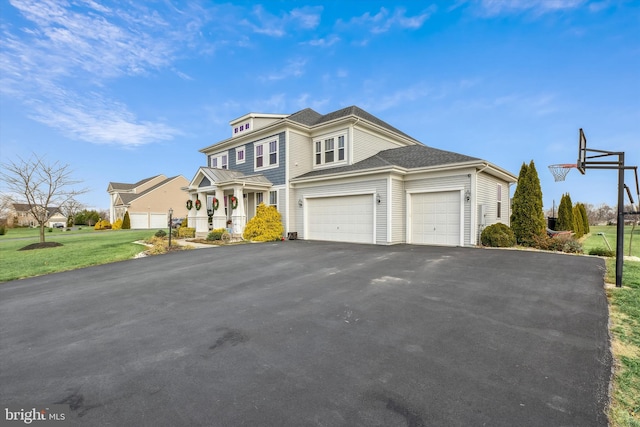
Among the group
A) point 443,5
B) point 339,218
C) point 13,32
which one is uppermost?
point 443,5

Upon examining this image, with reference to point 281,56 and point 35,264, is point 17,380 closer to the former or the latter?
point 35,264

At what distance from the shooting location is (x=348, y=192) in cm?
1388

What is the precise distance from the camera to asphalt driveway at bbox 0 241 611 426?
7.50 feet

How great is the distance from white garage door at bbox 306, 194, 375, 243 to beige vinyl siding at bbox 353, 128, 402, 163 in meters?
2.89

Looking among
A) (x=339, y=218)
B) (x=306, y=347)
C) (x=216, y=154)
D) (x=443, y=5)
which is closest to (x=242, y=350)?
(x=306, y=347)

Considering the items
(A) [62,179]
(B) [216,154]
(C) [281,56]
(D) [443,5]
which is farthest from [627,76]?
(A) [62,179]

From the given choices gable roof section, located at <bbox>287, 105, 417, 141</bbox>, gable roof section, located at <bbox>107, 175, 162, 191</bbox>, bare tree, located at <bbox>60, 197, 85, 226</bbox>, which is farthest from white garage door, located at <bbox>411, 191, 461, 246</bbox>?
gable roof section, located at <bbox>107, 175, 162, 191</bbox>

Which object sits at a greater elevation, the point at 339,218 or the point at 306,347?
the point at 339,218

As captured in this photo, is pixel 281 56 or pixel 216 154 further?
pixel 216 154

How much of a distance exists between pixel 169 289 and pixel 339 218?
934cm

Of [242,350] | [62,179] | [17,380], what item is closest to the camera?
[17,380]

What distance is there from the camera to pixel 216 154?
2153 centimetres

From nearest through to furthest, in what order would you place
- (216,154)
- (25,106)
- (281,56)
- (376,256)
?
(376,256)
(25,106)
(281,56)
(216,154)

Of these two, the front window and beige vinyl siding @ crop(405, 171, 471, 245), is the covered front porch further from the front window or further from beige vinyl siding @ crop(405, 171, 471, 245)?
beige vinyl siding @ crop(405, 171, 471, 245)
